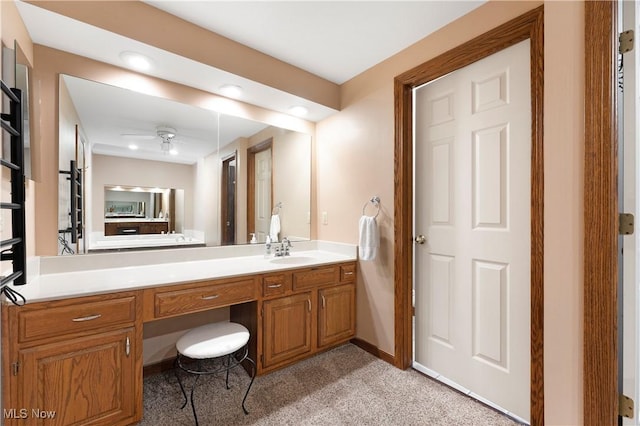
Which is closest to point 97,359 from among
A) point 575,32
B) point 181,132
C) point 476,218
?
point 181,132

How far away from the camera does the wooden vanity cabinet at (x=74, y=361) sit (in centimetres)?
121

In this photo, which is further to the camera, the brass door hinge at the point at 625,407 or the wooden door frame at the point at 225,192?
the wooden door frame at the point at 225,192

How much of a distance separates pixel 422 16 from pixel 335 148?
48.3 inches

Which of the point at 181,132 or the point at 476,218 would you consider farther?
the point at 181,132

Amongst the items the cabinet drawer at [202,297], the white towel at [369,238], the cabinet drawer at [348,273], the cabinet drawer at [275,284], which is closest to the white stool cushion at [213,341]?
the cabinet drawer at [202,297]

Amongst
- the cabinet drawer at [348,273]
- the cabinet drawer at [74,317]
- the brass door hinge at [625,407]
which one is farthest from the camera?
the cabinet drawer at [348,273]

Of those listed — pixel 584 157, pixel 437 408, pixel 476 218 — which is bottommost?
pixel 437 408

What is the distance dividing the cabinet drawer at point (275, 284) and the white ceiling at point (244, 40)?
3.89 ft

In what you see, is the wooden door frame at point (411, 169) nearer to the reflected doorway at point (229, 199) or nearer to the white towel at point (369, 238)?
the white towel at point (369, 238)

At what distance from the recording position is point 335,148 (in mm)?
Answer: 2711

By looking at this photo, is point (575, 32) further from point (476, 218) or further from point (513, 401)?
point (513, 401)

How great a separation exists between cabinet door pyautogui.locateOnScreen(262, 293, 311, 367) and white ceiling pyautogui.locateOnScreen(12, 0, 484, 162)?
1.38 meters

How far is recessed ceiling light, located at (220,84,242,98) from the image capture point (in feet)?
7.12

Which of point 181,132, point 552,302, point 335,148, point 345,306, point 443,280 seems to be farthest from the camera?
point 335,148
